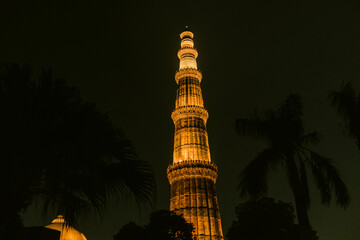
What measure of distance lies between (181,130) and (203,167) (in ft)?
19.5

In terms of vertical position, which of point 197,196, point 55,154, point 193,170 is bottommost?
point 55,154

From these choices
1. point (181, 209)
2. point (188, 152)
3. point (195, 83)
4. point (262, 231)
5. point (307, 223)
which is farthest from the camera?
point (195, 83)

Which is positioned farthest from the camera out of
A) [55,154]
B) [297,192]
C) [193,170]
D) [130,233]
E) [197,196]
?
[193,170]

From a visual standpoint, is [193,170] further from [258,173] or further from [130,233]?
[258,173]

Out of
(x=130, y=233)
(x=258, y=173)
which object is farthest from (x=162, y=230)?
(x=258, y=173)

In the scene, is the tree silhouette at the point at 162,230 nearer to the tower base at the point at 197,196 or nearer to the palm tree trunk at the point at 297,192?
the tower base at the point at 197,196

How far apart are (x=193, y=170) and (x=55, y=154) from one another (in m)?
37.4

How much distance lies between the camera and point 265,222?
31625 mm

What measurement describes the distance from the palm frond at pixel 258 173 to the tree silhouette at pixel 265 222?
21.8 metres

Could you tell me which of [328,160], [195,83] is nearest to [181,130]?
[195,83]

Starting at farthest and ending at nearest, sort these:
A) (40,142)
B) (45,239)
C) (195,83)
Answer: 1. (195,83)
2. (45,239)
3. (40,142)

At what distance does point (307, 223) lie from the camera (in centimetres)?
985

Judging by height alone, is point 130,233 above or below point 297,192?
above

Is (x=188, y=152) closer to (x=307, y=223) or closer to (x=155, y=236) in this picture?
(x=155, y=236)
